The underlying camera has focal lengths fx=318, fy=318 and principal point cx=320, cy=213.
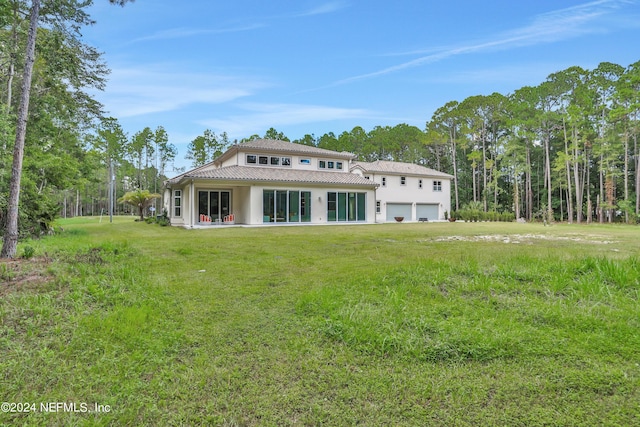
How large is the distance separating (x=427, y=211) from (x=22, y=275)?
28621 mm

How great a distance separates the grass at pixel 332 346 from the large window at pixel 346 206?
15870 mm

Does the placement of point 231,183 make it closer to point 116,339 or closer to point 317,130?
point 116,339

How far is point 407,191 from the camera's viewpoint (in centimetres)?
2825

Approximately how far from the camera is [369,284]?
4.70m

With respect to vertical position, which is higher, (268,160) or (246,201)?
(268,160)

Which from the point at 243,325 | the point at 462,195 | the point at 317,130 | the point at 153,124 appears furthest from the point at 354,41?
the point at 153,124

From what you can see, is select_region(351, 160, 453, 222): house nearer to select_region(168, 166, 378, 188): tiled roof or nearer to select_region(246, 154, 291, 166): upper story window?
select_region(168, 166, 378, 188): tiled roof

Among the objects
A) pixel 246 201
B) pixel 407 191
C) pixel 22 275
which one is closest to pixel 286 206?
pixel 246 201

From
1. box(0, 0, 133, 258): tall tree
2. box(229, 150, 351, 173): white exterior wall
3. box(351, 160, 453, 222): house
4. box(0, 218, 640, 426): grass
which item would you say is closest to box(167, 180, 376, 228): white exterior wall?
box(229, 150, 351, 173): white exterior wall

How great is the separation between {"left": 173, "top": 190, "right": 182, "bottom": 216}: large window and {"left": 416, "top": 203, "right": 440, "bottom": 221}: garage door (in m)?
19.7

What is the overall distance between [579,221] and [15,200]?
35825 mm

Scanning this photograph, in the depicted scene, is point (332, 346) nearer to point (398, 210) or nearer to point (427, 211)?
point (398, 210)

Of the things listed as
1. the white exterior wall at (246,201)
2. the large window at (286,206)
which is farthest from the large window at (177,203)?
the large window at (286,206)

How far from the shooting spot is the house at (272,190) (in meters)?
18.4
